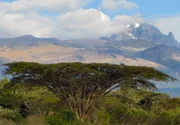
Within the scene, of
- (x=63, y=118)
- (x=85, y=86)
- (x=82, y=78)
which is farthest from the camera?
(x=85, y=86)

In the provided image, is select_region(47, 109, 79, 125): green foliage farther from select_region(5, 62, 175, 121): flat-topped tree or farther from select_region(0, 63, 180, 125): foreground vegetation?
select_region(5, 62, 175, 121): flat-topped tree

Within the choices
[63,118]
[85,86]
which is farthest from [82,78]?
[63,118]

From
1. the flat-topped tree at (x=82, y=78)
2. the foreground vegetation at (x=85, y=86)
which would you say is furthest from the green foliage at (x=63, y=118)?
the flat-topped tree at (x=82, y=78)

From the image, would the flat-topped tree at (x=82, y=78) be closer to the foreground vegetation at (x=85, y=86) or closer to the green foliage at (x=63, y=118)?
the foreground vegetation at (x=85, y=86)

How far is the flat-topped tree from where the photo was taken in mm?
30266

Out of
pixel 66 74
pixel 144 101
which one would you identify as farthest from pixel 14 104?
pixel 144 101

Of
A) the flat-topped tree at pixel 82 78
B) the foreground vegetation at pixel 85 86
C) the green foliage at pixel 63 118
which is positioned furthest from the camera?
the flat-topped tree at pixel 82 78

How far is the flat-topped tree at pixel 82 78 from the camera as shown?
99.3ft

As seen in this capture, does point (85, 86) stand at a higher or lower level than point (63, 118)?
higher

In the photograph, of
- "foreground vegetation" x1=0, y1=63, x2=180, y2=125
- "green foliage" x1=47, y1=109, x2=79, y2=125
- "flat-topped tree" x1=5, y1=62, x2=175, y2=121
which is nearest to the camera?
"green foliage" x1=47, y1=109, x2=79, y2=125

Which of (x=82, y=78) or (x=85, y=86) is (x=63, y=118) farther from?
(x=85, y=86)

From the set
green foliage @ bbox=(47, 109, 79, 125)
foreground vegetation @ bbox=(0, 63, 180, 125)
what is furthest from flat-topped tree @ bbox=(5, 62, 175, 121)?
green foliage @ bbox=(47, 109, 79, 125)

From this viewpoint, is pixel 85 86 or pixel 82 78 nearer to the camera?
pixel 82 78

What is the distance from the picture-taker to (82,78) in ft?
102
